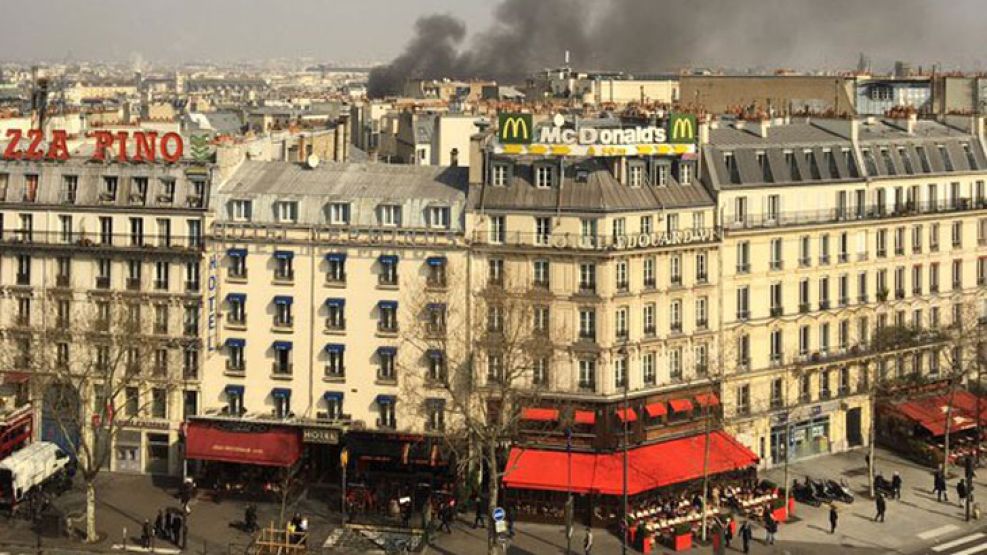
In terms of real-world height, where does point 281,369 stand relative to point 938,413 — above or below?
above

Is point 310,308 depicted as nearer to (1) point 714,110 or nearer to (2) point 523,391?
(2) point 523,391

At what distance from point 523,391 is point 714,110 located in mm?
62120

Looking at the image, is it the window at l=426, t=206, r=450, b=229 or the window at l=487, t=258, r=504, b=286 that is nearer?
the window at l=487, t=258, r=504, b=286

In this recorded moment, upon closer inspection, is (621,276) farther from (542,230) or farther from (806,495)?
(806,495)

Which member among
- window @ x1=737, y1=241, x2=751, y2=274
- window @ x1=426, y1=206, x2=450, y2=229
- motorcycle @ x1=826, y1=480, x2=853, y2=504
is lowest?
motorcycle @ x1=826, y1=480, x2=853, y2=504

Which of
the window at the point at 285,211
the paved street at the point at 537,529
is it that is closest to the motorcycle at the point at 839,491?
the paved street at the point at 537,529

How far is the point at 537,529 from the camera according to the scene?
2847 inches

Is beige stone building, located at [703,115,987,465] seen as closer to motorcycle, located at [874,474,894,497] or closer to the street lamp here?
motorcycle, located at [874,474,894,497]

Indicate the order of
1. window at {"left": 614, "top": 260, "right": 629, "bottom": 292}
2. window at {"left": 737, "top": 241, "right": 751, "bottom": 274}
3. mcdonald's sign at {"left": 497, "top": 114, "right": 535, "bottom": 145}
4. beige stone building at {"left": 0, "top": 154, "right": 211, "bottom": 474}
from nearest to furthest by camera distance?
window at {"left": 614, "top": 260, "right": 629, "bottom": 292}
mcdonald's sign at {"left": 497, "top": 114, "right": 535, "bottom": 145}
beige stone building at {"left": 0, "top": 154, "right": 211, "bottom": 474}
window at {"left": 737, "top": 241, "right": 751, "bottom": 274}

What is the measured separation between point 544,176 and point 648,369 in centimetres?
1193

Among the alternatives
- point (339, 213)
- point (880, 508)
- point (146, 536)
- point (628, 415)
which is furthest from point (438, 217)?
point (880, 508)

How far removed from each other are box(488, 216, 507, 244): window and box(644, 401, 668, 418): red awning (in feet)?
39.4

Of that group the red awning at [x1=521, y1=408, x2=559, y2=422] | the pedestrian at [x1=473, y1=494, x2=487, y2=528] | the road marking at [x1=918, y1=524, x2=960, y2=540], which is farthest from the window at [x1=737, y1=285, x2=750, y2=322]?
the pedestrian at [x1=473, y1=494, x2=487, y2=528]

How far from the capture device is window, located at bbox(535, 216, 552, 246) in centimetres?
7481
